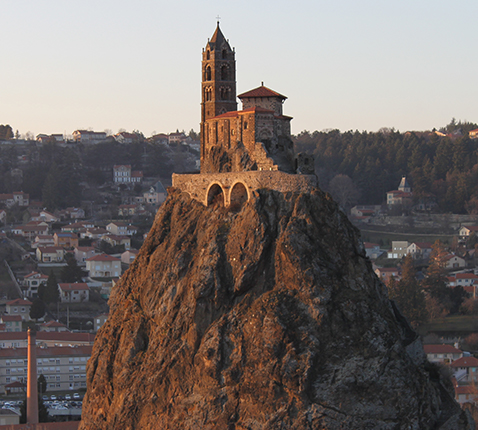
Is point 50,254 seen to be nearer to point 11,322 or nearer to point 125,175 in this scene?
point 11,322

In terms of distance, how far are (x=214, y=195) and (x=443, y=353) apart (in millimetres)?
34201

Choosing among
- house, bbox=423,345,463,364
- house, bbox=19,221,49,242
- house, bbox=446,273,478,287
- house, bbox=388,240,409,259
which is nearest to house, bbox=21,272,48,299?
house, bbox=19,221,49,242

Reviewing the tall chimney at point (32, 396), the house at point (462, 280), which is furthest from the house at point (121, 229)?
the tall chimney at point (32, 396)

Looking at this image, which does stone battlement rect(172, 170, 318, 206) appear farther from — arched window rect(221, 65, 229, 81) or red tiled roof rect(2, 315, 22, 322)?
red tiled roof rect(2, 315, 22, 322)

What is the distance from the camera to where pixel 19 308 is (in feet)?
A: 301

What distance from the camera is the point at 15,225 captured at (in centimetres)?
13538

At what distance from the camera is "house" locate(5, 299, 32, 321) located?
91375 millimetres

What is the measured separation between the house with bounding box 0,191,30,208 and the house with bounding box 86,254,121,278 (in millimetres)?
42936

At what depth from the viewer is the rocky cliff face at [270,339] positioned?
44.2m

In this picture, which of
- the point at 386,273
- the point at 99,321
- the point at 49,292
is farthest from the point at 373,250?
the point at 49,292

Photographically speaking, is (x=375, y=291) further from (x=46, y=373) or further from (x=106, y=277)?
(x=106, y=277)

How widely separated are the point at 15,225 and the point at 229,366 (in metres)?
96.1

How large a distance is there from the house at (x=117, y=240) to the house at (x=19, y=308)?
25995mm

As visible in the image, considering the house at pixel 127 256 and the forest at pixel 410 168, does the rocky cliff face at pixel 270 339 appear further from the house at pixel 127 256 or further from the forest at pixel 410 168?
the forest at pixel 410 168
